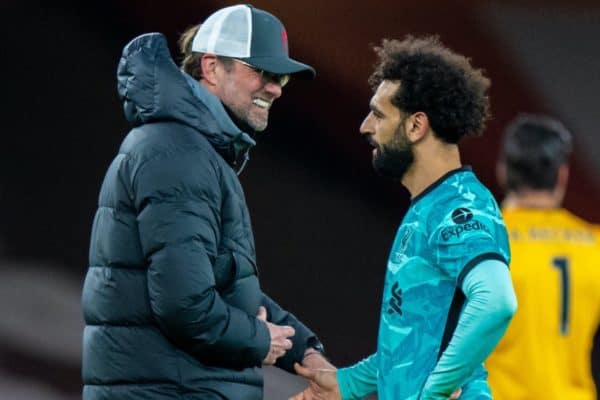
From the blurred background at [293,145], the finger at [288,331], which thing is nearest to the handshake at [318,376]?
the finger at [288,331]

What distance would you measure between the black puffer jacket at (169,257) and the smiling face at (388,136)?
33 cm

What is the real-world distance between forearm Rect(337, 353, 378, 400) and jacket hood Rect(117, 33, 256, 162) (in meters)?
0.68

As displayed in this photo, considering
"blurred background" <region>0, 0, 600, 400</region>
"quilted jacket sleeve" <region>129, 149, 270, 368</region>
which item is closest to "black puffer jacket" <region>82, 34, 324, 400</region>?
"quilted jacket sleeve" <region>129, 149, 270, 368</region>

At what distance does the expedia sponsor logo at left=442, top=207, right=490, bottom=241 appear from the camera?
123 inches

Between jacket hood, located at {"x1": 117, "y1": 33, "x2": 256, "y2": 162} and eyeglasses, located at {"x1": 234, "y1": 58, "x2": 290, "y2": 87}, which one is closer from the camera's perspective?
jacket hood, located at {"x1": 117, "y1": 33, "x2": 256, "y2": 162}

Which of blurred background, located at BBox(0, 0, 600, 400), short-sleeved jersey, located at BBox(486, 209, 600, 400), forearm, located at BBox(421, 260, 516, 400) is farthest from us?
blurred background, located at BBox(0, 0, 600, 400)

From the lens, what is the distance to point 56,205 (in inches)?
220

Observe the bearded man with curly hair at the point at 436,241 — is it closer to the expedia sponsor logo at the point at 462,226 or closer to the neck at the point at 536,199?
the expedia sponsor logo at the point at 462,226

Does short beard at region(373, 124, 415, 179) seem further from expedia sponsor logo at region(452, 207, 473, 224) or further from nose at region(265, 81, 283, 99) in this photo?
nose at region(265, 81, 283, 99)

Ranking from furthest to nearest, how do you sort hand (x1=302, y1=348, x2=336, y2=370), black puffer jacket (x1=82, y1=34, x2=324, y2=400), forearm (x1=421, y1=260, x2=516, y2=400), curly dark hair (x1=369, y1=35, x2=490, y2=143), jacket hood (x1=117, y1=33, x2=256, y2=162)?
hand (x1=302, y1=348, x2=336, y2=370), curly dark hair (x1=369, y1=35, x2=490, y2=143), jacket hood (x1=117, y1=33, x2=256, y2=162), black puffer jacket (x1=82, y1=34, x2=324, y2=400), forearm (x1=421, y1=260, x2=516, y2=400)

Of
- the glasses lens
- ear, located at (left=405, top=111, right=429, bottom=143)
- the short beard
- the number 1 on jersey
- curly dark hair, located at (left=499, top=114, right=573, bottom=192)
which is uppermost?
the glasses lens

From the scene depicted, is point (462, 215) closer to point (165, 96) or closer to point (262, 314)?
point (262, 314)

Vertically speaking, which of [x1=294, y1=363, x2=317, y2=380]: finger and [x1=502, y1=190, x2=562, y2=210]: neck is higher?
[x1=502, y1=190, x2=562, y2=210]: neck

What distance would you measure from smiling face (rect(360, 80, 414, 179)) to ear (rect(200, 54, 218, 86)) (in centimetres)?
39
